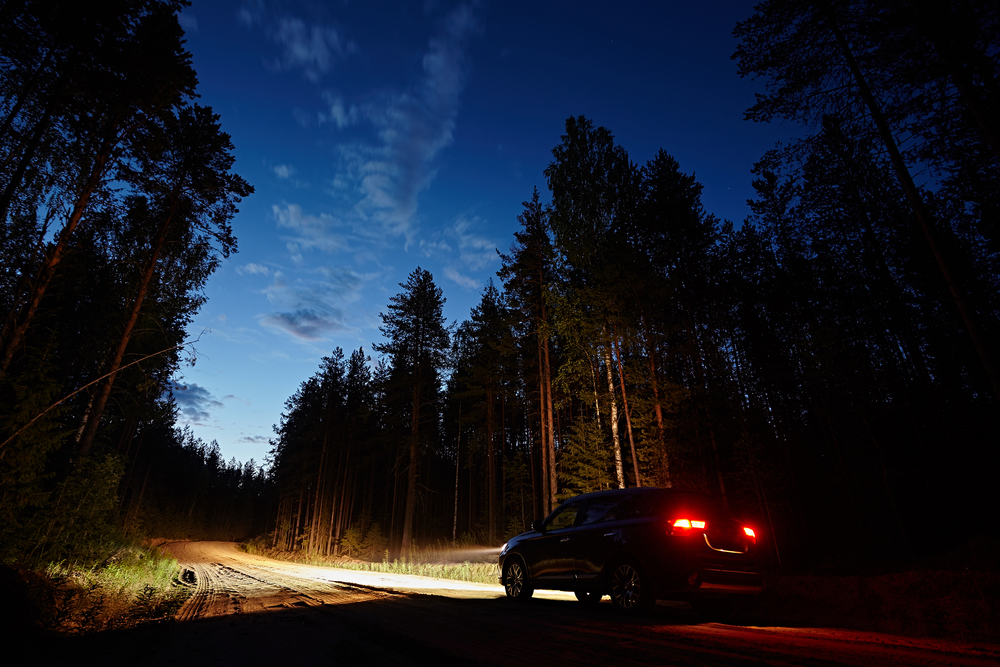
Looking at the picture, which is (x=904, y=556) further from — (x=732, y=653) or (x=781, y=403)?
(x=732, y=653)

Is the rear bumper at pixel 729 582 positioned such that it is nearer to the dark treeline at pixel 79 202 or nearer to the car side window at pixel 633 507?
the car side window at pixel 633 507

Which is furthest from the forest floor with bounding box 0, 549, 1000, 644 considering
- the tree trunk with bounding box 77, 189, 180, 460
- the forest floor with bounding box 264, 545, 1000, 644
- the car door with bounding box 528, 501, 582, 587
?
the tree trunk with bounding box 77, 189, 180, 460

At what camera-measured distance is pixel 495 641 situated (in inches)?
146

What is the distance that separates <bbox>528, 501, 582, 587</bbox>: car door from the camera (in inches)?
257

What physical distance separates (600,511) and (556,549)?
3.40 ft

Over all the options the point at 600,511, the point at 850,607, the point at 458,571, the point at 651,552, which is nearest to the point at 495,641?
the point at 651,552

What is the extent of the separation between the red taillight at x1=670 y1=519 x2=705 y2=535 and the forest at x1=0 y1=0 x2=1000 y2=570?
618 cm

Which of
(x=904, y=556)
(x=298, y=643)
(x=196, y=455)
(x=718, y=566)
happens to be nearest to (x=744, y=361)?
(x=904, y=556)

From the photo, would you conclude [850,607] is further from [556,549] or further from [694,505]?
[556,549]

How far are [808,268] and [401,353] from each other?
22245 mm

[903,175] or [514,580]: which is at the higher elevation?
[903,175]

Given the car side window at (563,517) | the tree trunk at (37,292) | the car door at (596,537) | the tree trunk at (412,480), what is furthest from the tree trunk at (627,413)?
the tree trunk at (37,292)

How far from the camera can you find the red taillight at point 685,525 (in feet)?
17.3

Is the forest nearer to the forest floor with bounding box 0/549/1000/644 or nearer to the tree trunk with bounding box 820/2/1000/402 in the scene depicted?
the tree trunk with bounding box 820/2/1000/402
